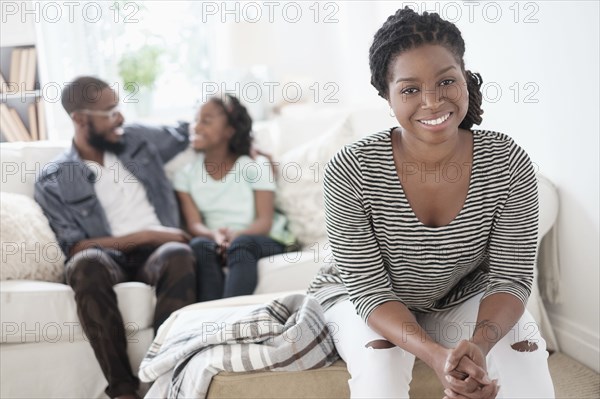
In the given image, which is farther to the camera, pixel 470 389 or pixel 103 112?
pixel 103 112

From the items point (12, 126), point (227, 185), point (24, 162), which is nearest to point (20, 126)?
point (12, 126)

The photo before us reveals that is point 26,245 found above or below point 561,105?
below

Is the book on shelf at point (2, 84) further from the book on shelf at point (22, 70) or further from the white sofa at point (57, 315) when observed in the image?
the white sofa at point (57, 315)

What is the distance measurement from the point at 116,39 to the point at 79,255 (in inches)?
71.5

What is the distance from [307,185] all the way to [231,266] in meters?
0.47

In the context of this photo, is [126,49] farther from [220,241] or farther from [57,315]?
[57,315]

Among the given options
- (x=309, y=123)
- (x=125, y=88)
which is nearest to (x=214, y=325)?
(x=309, y=123)

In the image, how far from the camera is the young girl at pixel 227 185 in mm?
2646

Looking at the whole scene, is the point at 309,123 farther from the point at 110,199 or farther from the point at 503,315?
the point at 503,315

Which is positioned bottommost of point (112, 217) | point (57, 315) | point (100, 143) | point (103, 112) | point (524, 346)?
point (57, 315)

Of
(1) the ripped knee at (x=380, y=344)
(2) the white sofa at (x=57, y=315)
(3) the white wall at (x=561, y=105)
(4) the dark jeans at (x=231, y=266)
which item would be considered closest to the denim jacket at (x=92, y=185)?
(2) the white sofa at (x=57, y=315)

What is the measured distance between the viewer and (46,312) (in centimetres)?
218

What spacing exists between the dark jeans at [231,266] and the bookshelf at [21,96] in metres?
1.08

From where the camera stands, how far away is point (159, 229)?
8.38 ft
